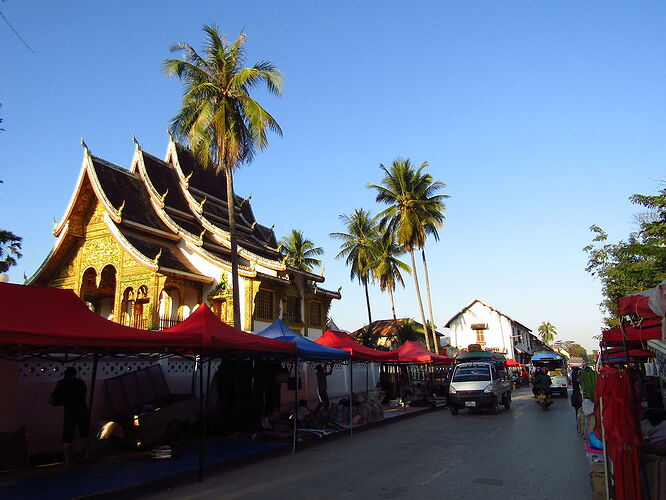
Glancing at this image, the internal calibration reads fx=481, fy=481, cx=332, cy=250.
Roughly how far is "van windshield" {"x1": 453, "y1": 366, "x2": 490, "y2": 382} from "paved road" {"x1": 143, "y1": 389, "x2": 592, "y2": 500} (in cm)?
486

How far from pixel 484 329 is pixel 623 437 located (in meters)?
53.4

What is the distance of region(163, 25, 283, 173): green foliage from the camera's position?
58.1 ft

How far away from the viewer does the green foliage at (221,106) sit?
17.7 metres

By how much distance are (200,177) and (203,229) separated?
16.0ft

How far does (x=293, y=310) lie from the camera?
83.9ft

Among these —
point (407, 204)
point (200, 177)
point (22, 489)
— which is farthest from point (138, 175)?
point (22, 489)

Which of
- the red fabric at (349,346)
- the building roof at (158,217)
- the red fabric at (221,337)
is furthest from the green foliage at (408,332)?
the red fabric at (221,337)

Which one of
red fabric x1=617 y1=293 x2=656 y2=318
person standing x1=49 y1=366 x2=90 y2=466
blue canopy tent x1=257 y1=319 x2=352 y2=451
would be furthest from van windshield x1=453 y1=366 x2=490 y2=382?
person standing x1=49 y1=366 x2=90 y2=466

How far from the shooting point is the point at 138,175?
2534cm

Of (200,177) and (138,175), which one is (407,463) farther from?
(200,177)

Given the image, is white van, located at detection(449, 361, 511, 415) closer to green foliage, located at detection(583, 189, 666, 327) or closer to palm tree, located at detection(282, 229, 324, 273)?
Result: green foliage, located at detection(583, 189, 666, 327)

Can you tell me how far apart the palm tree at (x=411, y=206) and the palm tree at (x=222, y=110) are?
58.5 ft

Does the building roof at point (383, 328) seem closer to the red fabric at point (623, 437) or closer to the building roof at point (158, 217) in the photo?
the building roof at point (158, 217)

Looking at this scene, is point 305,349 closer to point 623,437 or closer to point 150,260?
point 623,437
